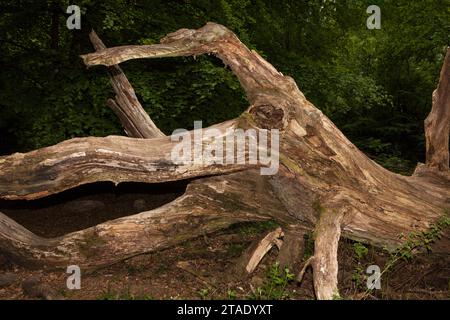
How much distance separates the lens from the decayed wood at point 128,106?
6.87m

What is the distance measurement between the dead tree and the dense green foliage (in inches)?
82.1

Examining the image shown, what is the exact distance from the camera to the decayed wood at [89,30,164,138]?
22.5ft

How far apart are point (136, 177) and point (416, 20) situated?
360 inches

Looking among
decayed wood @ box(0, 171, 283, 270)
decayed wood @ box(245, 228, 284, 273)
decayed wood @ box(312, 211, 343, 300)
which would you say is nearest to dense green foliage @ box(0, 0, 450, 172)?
decayed wood @ box(0, 171, 283, 270)

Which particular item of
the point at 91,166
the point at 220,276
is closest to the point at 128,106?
the point at 91,166

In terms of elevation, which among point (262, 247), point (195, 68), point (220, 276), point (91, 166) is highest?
point (195, 68)

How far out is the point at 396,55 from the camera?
1245 centimetres

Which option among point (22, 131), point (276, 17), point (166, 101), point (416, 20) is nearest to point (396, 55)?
point (416, 20)

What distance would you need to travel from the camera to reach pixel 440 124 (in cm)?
604

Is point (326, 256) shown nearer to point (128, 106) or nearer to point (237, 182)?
point (237, 182)

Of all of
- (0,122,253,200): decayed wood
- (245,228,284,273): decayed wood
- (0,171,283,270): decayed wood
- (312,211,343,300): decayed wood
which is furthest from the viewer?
(245,228,284,273): decayed wood

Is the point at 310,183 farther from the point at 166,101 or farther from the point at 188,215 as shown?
the point at 166,101

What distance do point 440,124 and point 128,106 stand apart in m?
4.39

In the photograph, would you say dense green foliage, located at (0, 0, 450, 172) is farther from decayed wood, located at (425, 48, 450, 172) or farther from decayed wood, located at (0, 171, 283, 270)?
decayed wood, located at (425, 48, 450, 172)
